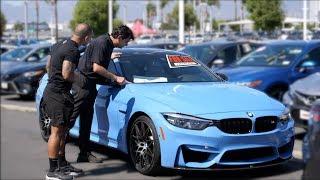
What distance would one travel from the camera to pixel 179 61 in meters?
7.71

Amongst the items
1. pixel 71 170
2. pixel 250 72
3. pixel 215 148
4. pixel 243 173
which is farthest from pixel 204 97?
pixel 250 72

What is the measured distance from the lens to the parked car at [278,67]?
1068 centimetres

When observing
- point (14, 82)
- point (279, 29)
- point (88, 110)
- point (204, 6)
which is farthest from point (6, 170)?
point (279, 29)

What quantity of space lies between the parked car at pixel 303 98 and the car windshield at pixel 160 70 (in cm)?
168

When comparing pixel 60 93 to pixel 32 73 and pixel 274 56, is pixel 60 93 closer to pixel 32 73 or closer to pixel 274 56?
pixel 274 56

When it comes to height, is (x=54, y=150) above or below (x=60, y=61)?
below

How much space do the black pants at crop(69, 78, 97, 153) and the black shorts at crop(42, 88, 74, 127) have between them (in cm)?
58

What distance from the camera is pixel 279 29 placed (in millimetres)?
39562

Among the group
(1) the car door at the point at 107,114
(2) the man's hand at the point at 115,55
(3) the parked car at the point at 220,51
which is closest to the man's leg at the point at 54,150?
(1) the car door at the point at 107,114

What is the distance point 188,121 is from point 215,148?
1.29ft

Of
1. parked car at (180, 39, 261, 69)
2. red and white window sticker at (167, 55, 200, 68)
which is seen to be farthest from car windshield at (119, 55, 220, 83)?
parked car at (180, 39, 261, 69)

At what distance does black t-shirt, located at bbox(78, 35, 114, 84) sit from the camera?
706cm

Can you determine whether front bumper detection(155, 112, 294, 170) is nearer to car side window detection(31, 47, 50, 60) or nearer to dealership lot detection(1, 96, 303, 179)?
dealership lot detection(1, 96, 303, 179)

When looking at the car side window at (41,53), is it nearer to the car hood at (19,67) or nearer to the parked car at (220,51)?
the car hood at (19,67)
